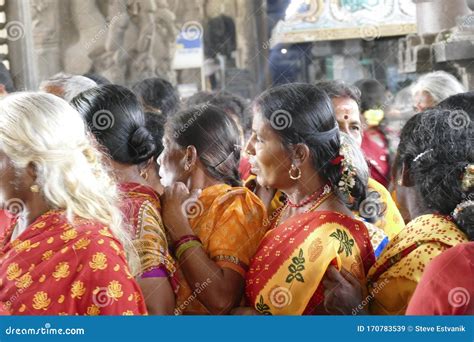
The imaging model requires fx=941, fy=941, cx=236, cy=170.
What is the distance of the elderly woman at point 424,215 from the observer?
7.22ft

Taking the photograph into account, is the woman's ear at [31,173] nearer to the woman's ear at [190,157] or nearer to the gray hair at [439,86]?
the woman's ear at [190,157]

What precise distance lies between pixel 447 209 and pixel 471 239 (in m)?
0.11

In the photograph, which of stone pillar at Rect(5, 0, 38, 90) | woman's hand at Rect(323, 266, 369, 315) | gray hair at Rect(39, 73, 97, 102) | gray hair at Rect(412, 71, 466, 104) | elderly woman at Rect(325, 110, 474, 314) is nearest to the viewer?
elderly woman at Rect(325, 110, 474, 314)

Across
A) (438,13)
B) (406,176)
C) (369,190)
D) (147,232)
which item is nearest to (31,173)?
(147,232)

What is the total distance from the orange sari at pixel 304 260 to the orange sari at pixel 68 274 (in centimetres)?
44

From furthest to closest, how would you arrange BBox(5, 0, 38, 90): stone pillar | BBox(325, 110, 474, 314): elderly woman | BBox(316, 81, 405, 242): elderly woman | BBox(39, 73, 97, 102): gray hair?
BBox(5, 0, 38, 90): stone pillar < BBox(39, 73, 97, 102): gray hair < BBox(316, 81, 405, 242): elderly woman < BBox(325, 110, 474, 314): elderly woman

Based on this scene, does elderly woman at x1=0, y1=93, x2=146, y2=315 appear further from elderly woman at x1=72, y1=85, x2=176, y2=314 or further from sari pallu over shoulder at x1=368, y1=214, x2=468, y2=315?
sari pallu over shoulder at x1=368, y1=214, x2=468, y2=315

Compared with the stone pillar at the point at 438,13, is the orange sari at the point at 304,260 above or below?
below

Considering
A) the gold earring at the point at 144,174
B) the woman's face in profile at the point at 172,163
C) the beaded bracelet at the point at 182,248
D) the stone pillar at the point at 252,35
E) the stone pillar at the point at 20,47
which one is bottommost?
the stone pillar at the point at 252,35

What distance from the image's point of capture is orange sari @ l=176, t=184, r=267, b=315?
2471mm

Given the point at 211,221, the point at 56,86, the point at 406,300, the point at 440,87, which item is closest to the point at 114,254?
the point at 211,221

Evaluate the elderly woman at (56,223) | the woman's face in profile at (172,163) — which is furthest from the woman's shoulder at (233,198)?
the elderly woman at (56,223)

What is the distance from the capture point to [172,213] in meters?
2.45

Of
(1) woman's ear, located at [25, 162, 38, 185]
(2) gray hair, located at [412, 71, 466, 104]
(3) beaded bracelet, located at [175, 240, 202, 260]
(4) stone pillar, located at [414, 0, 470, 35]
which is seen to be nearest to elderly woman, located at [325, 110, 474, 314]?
(3) beaded bracelet, located at [175, 240, 202, 260]
